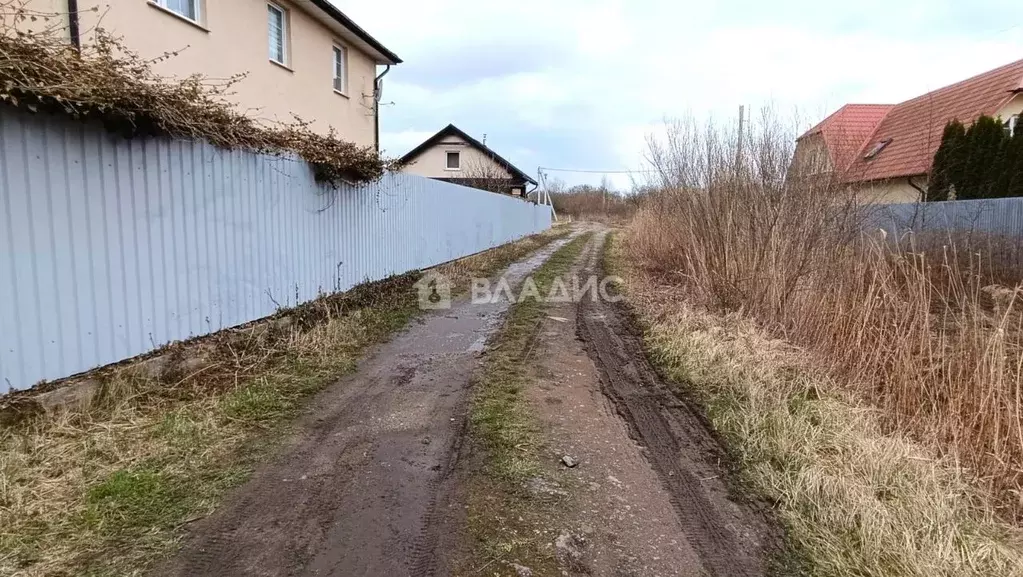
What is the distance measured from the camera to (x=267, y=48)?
10438mm

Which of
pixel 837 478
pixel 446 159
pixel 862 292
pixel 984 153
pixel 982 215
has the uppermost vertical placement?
pixel 446 159

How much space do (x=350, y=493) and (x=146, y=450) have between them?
134 cm

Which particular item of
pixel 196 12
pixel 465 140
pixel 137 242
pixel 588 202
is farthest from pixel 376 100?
pixel 588 202

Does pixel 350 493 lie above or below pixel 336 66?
below

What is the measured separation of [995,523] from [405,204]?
8865mm

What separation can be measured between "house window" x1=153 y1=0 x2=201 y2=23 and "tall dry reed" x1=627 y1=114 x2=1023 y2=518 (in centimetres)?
810

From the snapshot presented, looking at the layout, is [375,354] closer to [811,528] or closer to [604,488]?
[604,488]

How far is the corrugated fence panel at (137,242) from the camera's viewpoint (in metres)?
3.37

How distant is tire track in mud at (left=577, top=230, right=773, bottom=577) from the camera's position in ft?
8.32

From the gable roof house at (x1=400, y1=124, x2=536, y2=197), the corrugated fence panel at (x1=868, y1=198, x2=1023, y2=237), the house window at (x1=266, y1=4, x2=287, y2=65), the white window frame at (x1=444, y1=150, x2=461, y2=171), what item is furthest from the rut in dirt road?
the white window frame at (x1=444, y1=150, x2=461, y2=171)

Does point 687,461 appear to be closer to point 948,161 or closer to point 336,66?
point 336,66

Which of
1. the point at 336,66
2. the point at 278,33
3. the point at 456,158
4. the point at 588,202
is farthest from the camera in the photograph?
the point at 588,202

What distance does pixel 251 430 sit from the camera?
3678mm

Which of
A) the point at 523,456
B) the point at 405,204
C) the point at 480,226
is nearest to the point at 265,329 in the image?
the point at 523,456
